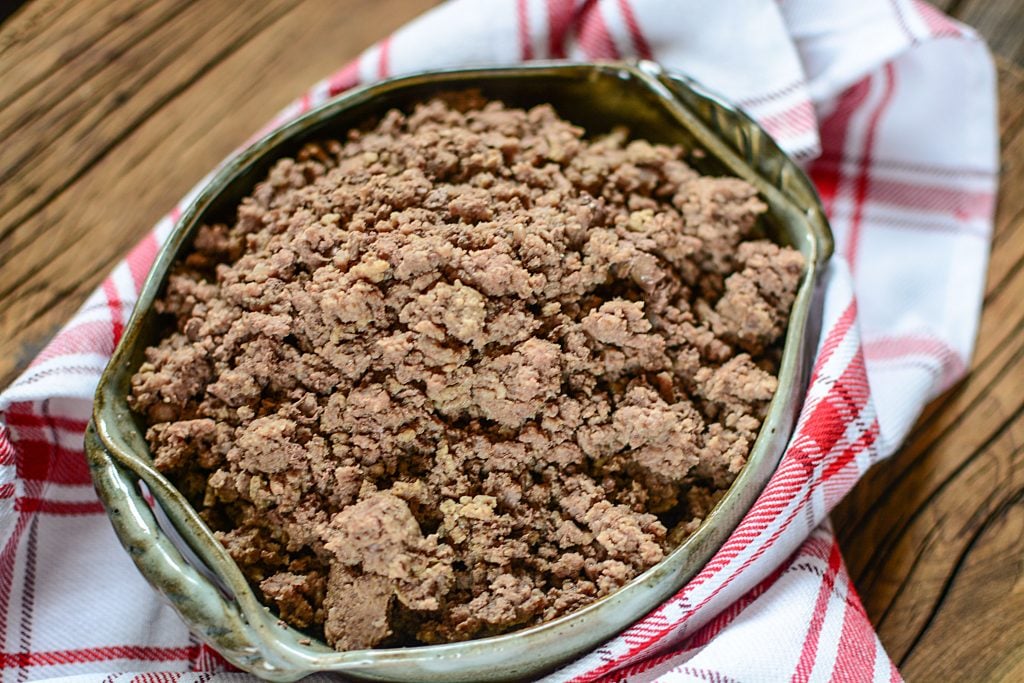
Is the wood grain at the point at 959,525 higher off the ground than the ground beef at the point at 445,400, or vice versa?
the ground beef at the point at 445,400

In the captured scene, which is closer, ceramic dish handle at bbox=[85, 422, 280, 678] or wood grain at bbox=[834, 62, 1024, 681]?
ceramic dish handle at bbox=[85, 422, 280, 678]

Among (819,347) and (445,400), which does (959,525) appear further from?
(445,400)

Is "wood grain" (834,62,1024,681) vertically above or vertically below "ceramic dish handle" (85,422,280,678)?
below

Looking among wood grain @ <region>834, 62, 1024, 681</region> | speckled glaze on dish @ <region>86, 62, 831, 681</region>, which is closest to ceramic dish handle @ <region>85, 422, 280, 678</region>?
speckled glaze on dish @ <region>86, 62, 831, 681</region>

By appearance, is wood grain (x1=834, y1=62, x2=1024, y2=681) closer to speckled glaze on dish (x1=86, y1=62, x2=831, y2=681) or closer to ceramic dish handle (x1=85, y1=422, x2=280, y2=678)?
speckled glaze on dish (x1=86, y1=62, x2=831, y2=681)

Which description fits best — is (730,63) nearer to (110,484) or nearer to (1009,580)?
(1009,580)

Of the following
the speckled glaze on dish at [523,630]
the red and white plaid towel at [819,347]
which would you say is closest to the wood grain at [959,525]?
the red and white plaid towel at [819,347]

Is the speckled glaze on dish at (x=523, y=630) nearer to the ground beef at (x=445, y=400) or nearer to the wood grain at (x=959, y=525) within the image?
the ground beef at (x=445, y=400)

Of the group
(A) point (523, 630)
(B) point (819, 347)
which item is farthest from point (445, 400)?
(B) point (819, 347)
